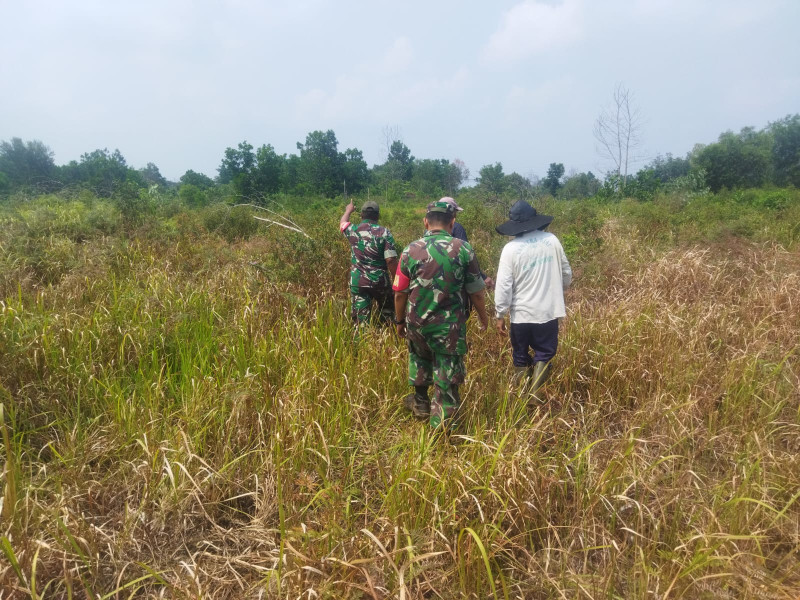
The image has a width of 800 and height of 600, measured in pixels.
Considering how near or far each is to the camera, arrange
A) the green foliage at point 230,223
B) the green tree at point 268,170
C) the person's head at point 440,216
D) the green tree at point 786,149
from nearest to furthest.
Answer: the person's head at point 440,216 → the green foliage at point 230,223 → the green tree at point 268,170 → the green tree at point 786,149

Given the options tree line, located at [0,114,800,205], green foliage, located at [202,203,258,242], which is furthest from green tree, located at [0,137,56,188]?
green foliage, located at [202,203,258,242]

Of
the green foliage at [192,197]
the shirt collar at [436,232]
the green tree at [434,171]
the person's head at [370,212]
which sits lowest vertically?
the shirt collar at [436,232]

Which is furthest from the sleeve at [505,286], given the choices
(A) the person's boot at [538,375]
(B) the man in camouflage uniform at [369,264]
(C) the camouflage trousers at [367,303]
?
(C) the camouflage trousers at [367,303]

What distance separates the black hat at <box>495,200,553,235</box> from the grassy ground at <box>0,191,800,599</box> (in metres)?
1.10

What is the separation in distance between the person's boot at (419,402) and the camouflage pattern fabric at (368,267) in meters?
1.28

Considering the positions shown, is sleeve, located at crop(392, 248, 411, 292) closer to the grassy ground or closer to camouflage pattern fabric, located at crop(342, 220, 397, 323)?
the grassy ground

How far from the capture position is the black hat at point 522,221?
3.05m

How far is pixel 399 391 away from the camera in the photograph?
10.2 feet

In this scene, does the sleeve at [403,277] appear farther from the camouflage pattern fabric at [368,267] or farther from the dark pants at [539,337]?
the camouflage pattern fabric at [368,267]

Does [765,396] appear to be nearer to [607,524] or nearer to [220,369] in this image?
[607,524]

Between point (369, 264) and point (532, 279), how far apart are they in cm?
170

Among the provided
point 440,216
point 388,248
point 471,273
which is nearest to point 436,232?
point 440,216

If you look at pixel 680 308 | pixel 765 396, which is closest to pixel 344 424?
pixel 765 396

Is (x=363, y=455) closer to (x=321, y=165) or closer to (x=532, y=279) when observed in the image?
(x=532, y=279)
